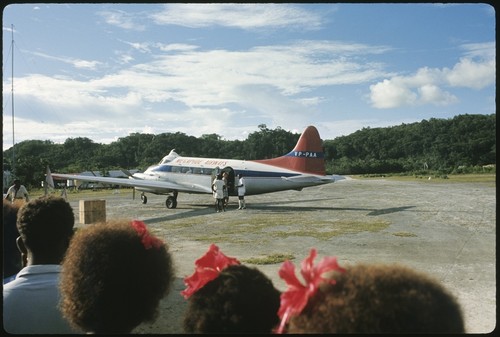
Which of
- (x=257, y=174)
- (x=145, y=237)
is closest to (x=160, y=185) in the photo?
(x=257, y=174)

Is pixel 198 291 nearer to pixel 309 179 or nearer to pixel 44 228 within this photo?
pixel 44 228

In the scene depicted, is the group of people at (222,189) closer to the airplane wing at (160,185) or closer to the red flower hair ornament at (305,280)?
the airplane wing at (160,185)

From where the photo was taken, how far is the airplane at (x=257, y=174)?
1806 cm

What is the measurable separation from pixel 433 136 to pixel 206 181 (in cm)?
5257

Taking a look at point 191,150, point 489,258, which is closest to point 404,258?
point 489,258

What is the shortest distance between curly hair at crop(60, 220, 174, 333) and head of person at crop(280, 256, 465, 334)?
2.78 ft

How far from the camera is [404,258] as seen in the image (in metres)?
7.74

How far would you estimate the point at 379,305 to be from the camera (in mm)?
960

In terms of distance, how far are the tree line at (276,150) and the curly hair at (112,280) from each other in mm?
38491

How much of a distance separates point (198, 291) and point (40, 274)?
130 cm

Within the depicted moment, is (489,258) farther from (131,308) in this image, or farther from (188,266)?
(131,308)

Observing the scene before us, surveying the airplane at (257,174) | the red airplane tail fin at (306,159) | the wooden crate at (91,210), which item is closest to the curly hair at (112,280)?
the wooden crate at (91,210)

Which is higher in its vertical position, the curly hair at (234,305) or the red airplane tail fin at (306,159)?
the red airplane tail fin at (306,159)

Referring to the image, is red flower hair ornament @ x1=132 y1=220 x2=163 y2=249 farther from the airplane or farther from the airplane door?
the airplane door
